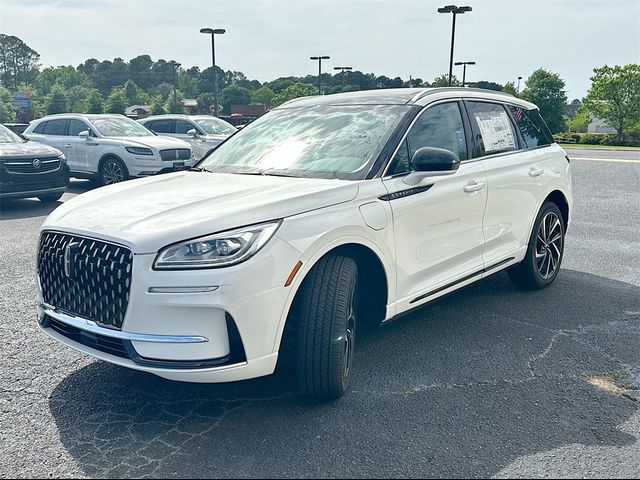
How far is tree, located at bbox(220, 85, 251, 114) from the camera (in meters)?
91.6

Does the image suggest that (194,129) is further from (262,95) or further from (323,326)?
(262,95)

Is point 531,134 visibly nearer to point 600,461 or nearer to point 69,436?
point 600,461

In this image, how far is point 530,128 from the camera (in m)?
5.36

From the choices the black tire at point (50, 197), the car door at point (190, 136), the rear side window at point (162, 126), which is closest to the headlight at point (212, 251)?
the black tire at point (50, 197)

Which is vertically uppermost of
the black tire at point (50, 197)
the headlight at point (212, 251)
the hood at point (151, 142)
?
the hood at point (151, 142)

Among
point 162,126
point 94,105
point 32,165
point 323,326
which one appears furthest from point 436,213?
point 94,105

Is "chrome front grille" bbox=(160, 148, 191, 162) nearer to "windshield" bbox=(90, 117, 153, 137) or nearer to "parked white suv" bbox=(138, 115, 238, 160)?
"windshield" bbox=(90, 117, 153, 137)

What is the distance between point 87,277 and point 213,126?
13866 millimetres

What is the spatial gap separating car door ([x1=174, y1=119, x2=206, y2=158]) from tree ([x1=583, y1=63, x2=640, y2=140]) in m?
59.7

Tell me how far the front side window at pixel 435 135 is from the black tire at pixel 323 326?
87cm

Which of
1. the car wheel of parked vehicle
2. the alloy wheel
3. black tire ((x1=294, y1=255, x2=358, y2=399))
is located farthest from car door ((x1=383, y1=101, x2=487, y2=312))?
the car wheel of parked vehicle

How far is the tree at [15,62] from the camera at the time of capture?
89.4 m

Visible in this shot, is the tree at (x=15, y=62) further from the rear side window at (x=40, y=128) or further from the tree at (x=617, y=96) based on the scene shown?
the rear side window at (x=40, y=128)

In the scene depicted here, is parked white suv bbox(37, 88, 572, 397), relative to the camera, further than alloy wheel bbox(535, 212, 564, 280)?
No
